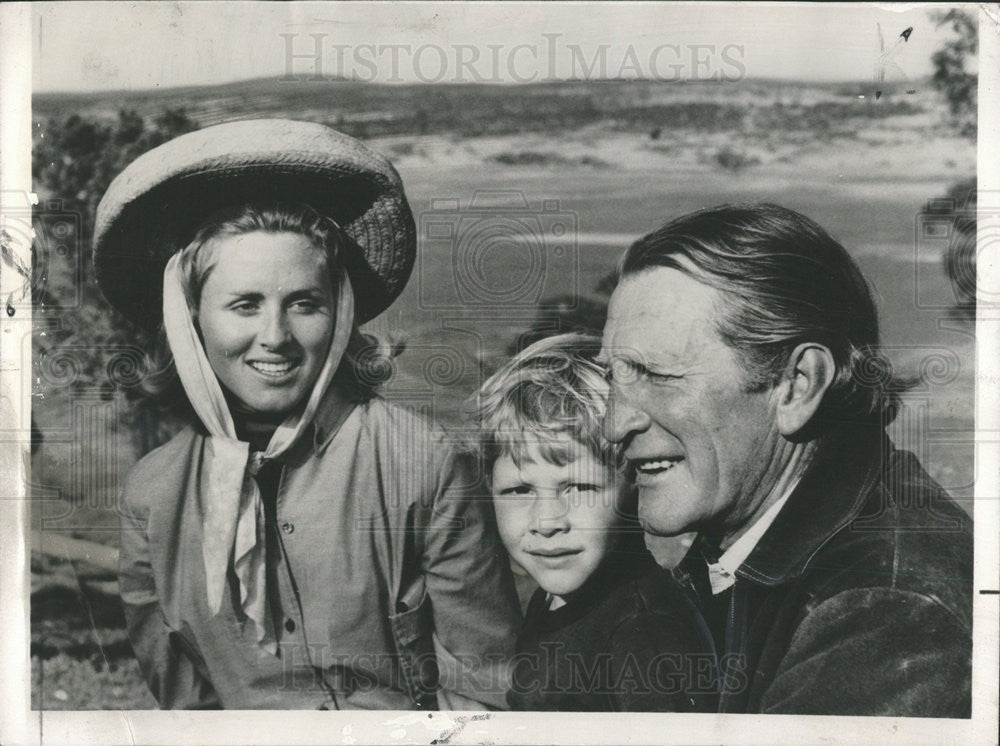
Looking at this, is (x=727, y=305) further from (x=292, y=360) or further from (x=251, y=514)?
(x=251, y=514)

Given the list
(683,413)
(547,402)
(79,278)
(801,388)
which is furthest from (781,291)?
(79,278)

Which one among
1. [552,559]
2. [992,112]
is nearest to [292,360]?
[552,559]

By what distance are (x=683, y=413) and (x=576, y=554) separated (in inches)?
23.7

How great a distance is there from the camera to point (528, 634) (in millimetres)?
3184

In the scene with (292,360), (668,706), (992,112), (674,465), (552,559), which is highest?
(992,112)

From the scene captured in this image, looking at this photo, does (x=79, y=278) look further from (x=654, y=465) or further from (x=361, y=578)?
(x=654, y=465)

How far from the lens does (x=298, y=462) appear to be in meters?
3.20

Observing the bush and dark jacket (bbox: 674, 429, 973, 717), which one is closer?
dark jacket (bbox: 674, 429, 973, 717)

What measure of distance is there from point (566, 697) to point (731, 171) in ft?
6.26

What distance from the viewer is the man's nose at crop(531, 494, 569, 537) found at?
3.13m

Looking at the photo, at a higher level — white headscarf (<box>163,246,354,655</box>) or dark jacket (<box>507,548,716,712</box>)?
white headscarf (<box>163,246,354,655</box>)

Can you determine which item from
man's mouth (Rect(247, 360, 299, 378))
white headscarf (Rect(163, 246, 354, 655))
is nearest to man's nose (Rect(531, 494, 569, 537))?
white headscarf (Rect(163, 246, 354, 655))

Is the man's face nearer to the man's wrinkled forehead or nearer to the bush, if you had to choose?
the man's wrinkled forehead

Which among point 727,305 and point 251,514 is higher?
point 727,305
